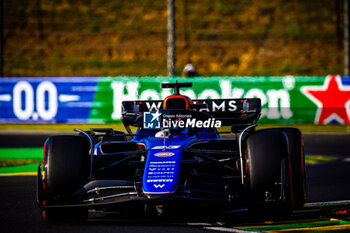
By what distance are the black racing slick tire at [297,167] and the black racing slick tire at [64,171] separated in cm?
198

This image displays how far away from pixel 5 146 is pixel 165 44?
27631 millimetres

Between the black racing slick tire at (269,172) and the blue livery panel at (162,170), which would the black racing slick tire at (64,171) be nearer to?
the blue livery panel at (162,170)

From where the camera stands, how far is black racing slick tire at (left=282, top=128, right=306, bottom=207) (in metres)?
6.28

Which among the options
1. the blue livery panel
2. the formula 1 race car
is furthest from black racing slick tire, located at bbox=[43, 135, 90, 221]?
the blue livery panel

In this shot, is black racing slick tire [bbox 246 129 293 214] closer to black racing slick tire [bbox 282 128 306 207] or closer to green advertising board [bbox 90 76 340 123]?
black racing slick tire [bbox 282 128 306 207]

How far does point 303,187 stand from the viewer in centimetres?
635

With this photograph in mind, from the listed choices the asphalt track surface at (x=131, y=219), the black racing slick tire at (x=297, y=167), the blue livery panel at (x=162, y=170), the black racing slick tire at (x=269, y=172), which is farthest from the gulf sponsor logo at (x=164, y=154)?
the black racing slick tire at (x=297, y=167)

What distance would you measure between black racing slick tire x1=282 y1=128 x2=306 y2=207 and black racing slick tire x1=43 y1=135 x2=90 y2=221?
6.50 ft

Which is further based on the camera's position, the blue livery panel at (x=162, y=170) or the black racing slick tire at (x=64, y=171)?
the black racing slick tire at (x=64, y=171)

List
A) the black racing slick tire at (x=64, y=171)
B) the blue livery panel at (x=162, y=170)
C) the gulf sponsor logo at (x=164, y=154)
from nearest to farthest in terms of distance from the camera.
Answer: the blue livery panel at (x=162, y=170)
the black racing slick tire at (x=64, y=171)
the gulf sponsor logo at (x=164, y=154)

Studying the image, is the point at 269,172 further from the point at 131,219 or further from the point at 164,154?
the point at 131,219

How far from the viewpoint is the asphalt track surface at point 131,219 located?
20.1 feet

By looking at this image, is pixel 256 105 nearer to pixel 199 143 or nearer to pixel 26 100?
pixel 199 143

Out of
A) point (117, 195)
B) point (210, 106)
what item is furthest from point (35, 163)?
point (117, 195)
